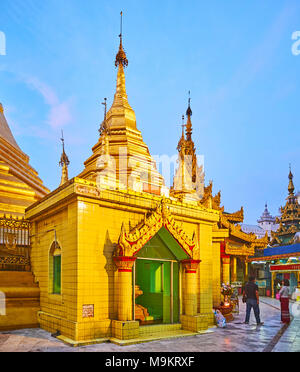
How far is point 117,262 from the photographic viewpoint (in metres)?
9.91

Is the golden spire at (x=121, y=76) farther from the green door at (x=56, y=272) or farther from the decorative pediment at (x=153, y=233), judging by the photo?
the green door at (x=56, y=272)

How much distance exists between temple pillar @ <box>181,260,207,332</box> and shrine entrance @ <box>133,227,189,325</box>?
273mm

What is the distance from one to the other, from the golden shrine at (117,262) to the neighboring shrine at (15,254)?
34cm

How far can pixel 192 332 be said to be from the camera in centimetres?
A: 1094

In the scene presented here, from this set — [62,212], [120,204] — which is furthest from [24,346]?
[120,204]

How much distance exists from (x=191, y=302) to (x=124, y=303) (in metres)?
2.63

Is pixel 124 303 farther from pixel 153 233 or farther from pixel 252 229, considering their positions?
pixel 252 229

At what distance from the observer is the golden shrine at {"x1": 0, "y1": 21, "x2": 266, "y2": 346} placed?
9.39 m

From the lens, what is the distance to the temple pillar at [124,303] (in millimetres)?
9375

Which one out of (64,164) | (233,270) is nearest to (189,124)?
A: (233,270)

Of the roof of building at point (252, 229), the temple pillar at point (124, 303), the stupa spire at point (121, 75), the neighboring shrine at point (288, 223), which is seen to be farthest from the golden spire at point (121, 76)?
the roof of building at point (252, 229)

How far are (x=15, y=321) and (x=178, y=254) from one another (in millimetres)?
5235

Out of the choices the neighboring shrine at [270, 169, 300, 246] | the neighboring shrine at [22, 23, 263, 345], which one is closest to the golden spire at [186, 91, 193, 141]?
the neighboring shrine at [270, 169, 300, 246]

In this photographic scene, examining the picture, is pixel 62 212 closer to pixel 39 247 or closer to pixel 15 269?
pixel 39 247
